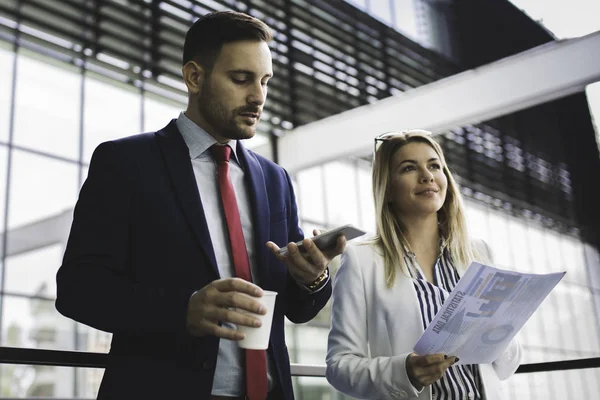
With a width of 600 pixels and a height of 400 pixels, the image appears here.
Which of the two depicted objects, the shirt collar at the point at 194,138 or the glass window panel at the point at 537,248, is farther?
the glass window panel at the point at 537,248

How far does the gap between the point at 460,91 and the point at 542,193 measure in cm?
895

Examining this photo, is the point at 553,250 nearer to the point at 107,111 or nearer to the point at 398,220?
the point at 107,111

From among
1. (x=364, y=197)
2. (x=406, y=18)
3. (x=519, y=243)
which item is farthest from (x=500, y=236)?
(x=406, y=18)

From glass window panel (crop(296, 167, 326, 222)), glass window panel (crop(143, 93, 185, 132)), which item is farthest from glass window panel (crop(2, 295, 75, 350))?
glass window panel (crop(296, 167, 326, 222))

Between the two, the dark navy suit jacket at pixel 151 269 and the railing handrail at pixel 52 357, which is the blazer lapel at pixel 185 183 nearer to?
the dark navy suit jacket at pixel 151 269

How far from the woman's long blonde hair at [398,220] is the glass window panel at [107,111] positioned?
7.75m

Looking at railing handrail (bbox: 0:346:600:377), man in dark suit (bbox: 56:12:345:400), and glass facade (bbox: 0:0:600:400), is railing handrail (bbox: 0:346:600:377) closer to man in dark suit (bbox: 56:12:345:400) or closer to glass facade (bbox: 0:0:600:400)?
man in dark suit (bbox: 56:12:345:400)

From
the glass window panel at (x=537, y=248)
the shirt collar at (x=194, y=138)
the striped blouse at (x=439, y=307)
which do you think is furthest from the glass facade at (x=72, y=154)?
the shirt collar at (x=194, y=138)

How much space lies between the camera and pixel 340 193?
12.7 metres

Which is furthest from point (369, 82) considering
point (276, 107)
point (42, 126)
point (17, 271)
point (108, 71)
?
point (17, 271)

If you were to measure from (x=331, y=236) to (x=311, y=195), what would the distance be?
424 inches

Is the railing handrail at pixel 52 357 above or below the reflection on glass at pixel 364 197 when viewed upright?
below

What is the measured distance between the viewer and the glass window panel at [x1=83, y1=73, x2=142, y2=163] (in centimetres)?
955

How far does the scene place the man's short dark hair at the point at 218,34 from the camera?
1.69 meters
